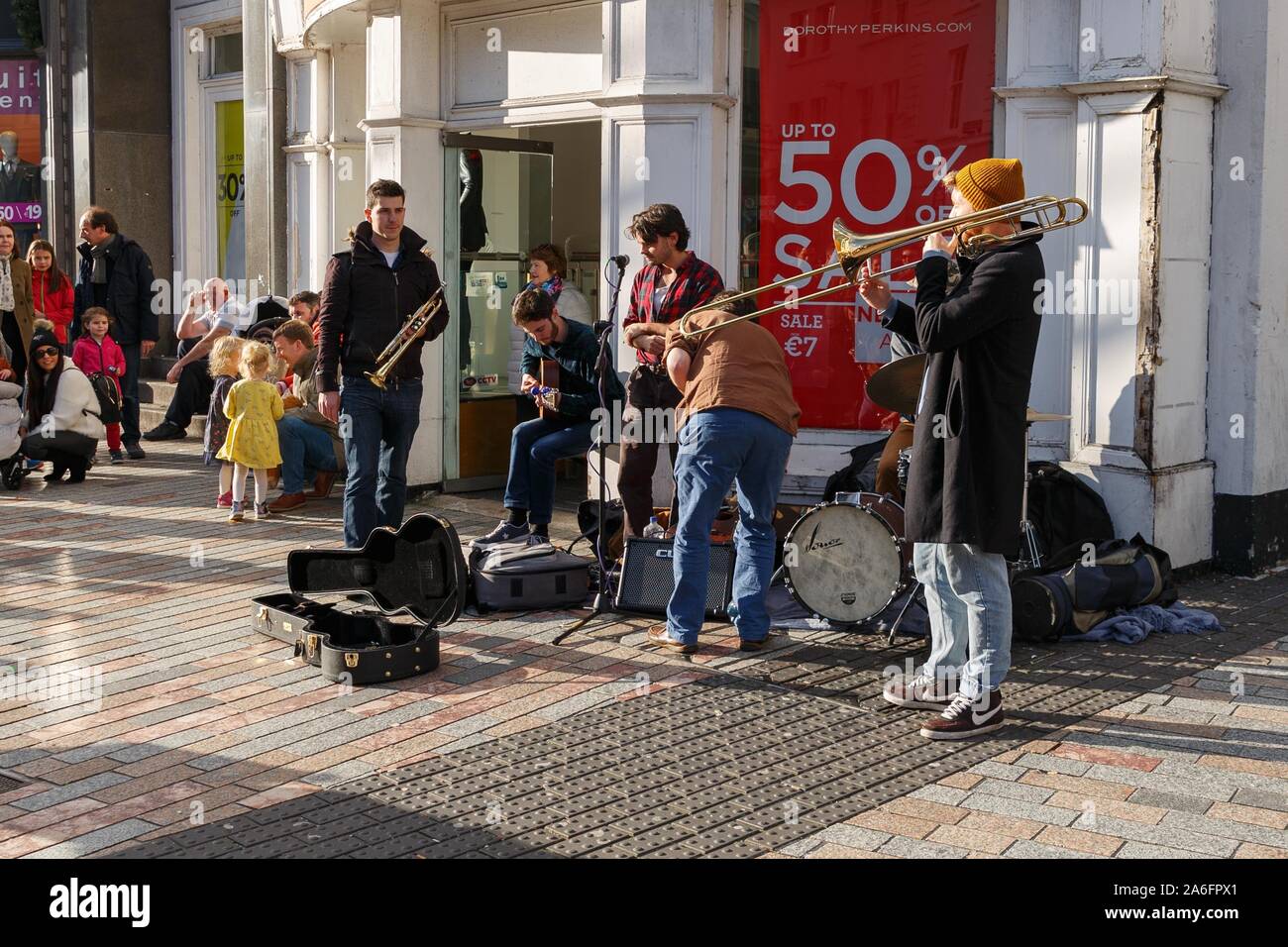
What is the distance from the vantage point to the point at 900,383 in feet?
21.3

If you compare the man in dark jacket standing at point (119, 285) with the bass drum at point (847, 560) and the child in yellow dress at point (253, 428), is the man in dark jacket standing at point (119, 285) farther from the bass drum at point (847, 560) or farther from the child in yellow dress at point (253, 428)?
the bass drum at point (847, 560)

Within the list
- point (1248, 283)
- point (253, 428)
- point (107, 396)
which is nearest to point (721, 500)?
point (1248, 283)

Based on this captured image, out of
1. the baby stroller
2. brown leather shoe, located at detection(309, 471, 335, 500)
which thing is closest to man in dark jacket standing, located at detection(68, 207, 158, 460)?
the baby stroller

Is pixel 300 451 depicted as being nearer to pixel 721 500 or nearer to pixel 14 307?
pixel 14 307

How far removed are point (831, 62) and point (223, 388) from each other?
15.5 ft

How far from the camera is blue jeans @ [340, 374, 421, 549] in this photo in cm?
795

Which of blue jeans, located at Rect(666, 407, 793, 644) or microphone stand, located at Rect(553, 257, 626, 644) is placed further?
→ microphone stand, located at Rect(553, 257, 626, 644)

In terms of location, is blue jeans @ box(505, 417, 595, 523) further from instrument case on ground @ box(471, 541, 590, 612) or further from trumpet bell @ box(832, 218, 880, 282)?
trumpet bell @ box(832, 218, 880, 282)

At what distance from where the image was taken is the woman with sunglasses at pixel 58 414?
1127cm

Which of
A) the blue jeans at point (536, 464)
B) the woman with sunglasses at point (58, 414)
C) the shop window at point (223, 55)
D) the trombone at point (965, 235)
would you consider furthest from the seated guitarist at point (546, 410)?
the shop window at point (223, 55)

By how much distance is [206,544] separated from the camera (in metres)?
9.21

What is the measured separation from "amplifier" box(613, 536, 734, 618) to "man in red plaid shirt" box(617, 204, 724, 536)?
0.64 metres

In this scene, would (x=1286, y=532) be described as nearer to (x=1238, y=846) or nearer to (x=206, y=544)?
(x=1238, y=846)

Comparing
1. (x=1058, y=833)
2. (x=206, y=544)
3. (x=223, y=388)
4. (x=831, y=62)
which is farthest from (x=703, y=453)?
(x=223, y=388)
